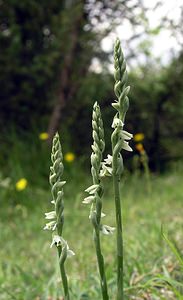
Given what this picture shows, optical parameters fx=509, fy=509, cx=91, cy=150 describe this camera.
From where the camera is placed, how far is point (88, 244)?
131 inches

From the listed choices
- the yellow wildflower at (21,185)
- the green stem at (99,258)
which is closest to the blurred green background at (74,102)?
the yellow wildflower at (21,185)

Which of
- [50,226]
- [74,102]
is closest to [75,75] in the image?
[74,102]

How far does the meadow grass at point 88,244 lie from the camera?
66.4 inches

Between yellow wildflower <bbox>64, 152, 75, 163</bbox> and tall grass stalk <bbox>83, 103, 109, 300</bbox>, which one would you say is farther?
yellow wildflower <bbox>64, 152, 75, 163</bbox>

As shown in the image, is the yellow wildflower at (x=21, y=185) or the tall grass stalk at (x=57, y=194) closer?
the tall grass stalk at (x=57, y=194)

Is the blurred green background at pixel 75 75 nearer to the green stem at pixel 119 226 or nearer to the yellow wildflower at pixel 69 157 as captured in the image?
the yellow wildflower at pixel 69 157

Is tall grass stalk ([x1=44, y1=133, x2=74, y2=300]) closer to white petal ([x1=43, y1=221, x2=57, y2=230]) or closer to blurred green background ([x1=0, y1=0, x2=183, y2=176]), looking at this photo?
white petal ([x1=43, y1=221, x2=57, y2=230])

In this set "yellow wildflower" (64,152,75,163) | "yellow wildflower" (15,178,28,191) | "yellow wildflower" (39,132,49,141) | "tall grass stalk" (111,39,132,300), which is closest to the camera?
"tall grass stalk" (111,39,132,300)

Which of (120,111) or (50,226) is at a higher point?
(120,111)

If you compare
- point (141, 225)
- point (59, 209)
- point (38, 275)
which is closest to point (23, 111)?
point (141, 225)

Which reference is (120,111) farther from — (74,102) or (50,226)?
(74,102)

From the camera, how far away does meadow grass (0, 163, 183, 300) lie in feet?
5.54

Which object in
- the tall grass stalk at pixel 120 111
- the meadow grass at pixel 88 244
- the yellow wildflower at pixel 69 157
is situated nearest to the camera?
the tall grass stalk at pixel 120 111

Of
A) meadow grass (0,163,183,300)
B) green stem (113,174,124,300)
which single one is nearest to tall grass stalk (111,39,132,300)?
green stem (113,174,124,300)
